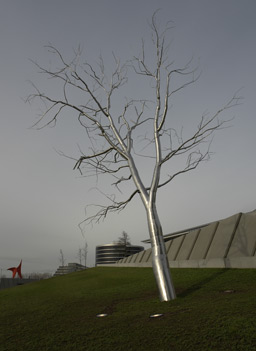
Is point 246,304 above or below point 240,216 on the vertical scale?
below

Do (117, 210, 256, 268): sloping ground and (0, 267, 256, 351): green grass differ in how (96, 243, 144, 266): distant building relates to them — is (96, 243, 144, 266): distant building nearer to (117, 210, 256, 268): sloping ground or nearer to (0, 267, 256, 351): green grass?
(117, 210, 256, 268): sloping ground

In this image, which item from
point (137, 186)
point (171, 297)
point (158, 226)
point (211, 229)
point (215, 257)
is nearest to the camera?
point (171, 297)

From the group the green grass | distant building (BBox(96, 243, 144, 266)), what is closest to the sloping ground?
the green grass

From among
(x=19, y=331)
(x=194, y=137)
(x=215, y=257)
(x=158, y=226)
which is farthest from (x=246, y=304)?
(x=215, y=257)

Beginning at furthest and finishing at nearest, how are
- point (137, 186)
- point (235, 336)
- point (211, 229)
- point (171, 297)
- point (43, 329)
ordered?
point (211, 229) → point (137, 186) → point (171, 297) → point (43, 329) → point (235, 336)

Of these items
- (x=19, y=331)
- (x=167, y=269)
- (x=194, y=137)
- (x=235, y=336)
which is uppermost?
(x=194, y=137)

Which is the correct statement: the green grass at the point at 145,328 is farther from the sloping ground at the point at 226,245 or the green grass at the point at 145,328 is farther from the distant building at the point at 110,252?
the distant building at the point at 110,252

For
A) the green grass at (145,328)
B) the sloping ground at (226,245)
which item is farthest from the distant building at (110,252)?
the green grass at (145,328)

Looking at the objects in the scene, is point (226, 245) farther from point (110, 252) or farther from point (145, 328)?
point (110, 252)

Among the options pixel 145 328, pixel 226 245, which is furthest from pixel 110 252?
pixel 145 328

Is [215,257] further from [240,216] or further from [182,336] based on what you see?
[182,336]

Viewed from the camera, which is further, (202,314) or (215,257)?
(215,257)

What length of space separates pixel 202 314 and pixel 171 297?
214cm

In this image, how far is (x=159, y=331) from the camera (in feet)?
14.3
